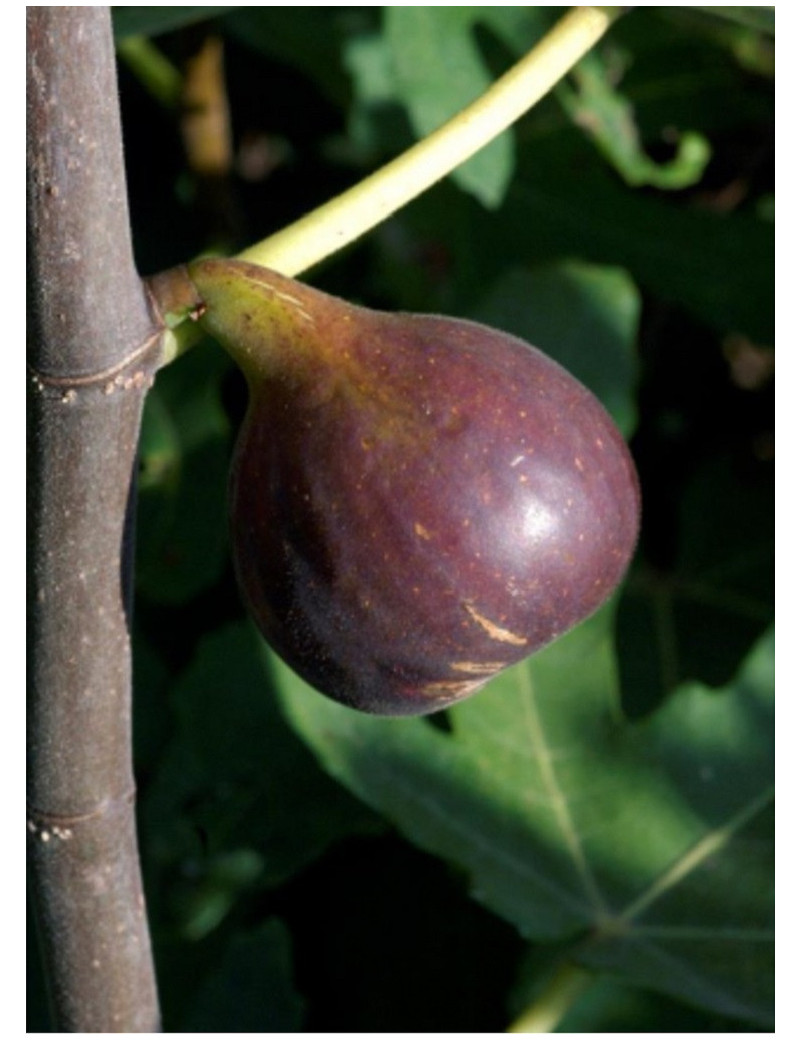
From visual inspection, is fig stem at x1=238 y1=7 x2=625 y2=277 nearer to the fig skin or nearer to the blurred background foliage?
the fig skin

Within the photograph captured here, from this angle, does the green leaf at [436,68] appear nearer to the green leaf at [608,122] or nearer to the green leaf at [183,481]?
the green leaf at [608,122]

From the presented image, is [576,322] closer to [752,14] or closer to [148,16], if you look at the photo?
[752,14]

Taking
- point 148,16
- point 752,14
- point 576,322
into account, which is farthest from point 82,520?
point 576,322

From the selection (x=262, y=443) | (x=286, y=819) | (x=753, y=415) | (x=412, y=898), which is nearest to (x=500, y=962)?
(x=412, y=898)

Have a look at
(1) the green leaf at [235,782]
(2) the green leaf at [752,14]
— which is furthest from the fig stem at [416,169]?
(1) the green leaf at [235,782]

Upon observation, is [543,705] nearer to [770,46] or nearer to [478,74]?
[478,74]

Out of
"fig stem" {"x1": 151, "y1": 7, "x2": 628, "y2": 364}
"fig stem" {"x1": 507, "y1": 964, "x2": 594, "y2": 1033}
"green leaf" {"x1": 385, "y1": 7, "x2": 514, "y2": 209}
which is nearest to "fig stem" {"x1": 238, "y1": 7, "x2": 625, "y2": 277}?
"fig stem" {"x1": 151, "y1": 7, "x2": 628, "y2": 364}

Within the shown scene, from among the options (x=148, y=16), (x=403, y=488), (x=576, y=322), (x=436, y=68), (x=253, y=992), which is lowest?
(x=253, y=992)
